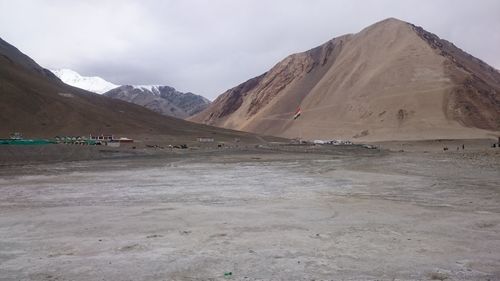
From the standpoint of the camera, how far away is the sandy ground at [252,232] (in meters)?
8.57

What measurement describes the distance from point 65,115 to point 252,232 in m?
85.4

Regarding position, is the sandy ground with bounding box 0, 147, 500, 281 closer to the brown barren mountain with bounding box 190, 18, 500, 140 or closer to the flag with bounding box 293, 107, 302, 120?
the brown barren mountain with bounding box 190, 18, 500, 140

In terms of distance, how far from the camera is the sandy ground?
28.1 ft

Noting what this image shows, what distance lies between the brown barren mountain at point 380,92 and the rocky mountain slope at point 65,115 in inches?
1077

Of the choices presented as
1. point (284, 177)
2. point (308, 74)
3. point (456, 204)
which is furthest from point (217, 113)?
point (456, 204)

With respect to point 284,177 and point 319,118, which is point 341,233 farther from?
point 319,118

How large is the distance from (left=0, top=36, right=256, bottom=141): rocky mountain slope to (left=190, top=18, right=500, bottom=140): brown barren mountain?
2736 cm

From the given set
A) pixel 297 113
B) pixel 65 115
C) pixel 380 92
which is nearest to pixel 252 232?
pixel 65 115

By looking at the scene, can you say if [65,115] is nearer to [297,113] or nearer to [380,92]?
[297,113]

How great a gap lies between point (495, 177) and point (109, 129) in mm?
75048

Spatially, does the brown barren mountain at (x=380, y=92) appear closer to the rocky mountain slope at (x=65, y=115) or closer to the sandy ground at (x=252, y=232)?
the rocky mountain slope at (x=65, y=115)

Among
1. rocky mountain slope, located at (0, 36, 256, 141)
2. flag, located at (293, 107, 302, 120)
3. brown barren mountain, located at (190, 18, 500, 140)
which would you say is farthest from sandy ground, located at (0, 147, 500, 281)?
flag, located at (293, 107, 302, 120)

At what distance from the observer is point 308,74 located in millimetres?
155500

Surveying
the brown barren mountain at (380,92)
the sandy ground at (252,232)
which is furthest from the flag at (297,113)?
the sandy ground at (252,232)
